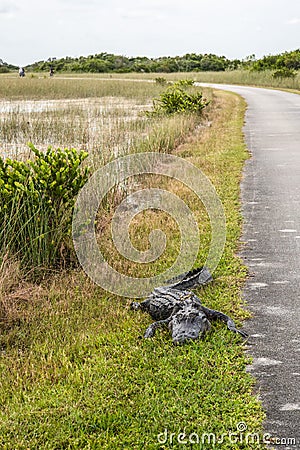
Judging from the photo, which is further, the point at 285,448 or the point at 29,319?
the point at 29,319

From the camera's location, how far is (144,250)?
6.27 m

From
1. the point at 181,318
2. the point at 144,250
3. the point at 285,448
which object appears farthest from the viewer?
the point at 144,250

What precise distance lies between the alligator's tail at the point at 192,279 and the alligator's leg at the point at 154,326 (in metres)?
0.57

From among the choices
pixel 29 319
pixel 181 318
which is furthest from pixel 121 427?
pixel 29 319

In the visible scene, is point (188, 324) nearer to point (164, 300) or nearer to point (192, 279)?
point (164, 300)

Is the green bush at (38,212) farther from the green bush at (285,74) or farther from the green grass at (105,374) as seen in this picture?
the green bush at (285,74)

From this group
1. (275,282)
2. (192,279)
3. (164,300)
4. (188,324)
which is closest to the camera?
(188,324)

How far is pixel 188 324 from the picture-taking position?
4.30 m

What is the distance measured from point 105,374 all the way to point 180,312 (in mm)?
824

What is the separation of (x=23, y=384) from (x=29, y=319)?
3.15 ft

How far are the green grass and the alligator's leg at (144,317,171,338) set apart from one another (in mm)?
65

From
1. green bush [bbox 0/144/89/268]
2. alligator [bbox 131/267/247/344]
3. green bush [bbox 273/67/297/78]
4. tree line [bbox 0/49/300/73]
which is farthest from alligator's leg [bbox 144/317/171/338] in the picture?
tree line [bbox 0/49/300/73]

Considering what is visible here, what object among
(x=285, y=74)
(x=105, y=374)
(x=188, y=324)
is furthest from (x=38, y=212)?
(x=285, y=74)

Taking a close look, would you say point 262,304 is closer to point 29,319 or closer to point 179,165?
point 29,319
